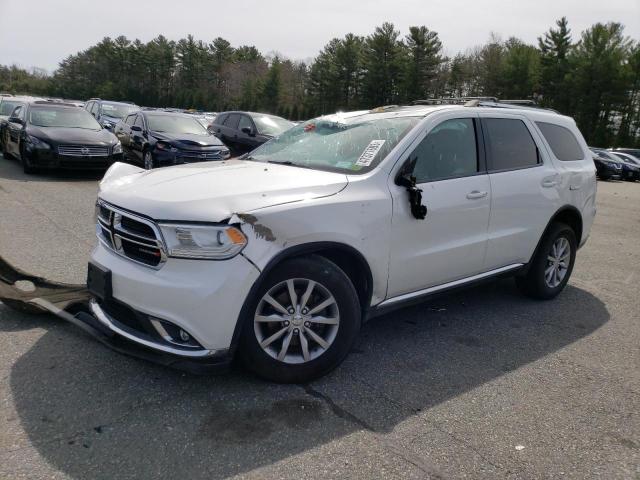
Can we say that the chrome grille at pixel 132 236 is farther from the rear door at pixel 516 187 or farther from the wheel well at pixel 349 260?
the rear door at pixel 516 187

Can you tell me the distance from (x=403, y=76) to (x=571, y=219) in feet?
179

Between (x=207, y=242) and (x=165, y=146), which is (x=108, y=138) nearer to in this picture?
(x=165, y=146)

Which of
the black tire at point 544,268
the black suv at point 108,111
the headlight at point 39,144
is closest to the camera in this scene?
the black tire at point 544,268

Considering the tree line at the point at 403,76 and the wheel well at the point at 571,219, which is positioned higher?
the tree line at the point at 403,76

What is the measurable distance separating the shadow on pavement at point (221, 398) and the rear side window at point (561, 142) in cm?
181

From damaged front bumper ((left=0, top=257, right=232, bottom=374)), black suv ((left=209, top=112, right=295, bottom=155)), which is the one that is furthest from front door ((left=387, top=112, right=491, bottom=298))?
black suv ((left=209, top=112, right=295, bottom=155))

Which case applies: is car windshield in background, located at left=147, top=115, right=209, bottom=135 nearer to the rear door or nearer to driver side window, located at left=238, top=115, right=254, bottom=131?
driver side window, located at left=238, top=115, right=254, bottom=131

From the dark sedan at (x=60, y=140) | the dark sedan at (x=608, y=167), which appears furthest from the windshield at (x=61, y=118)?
the dark sedan at (x=608, y=167)

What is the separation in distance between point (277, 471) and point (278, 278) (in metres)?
1.01

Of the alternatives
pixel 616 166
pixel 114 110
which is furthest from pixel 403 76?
pixel 114 110

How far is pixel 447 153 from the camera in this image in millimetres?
4020

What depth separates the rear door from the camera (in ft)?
14.3

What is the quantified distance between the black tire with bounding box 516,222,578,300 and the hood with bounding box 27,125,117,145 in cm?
948

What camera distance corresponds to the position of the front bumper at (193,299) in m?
2.79
